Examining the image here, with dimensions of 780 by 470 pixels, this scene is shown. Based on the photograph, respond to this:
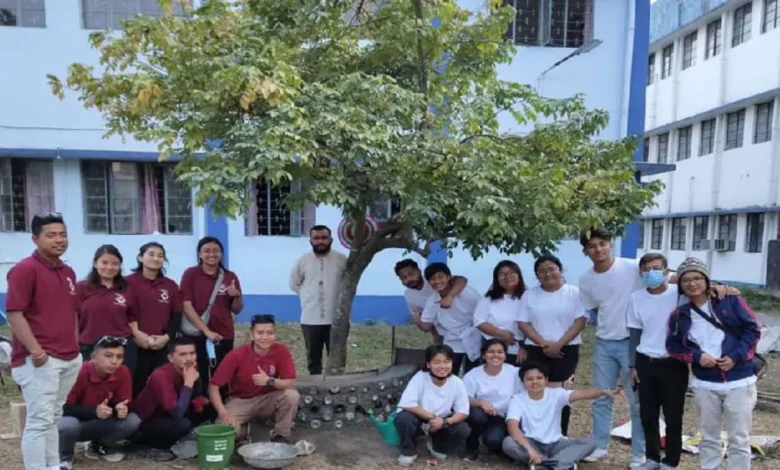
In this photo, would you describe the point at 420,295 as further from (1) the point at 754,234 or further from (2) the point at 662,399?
(1) the point at 754,234

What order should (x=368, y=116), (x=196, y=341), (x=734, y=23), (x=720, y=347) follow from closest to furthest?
(x=720, y=347), (x=368, y=116), (x=196, y=341), (x=734, y=23)

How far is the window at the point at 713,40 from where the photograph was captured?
1586 centimetres

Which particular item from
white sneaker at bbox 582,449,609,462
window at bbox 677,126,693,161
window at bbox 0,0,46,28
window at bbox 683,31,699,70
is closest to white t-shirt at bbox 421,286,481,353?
white sneaker at bbox 582,449,609,462

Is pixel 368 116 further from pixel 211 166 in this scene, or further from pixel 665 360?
pixel 665 360

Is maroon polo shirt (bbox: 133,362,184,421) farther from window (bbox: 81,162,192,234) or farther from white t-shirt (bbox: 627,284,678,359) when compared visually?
window (bbox: 81,162,192,234)

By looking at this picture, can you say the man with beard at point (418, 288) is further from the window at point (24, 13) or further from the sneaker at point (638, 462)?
the window at point (24, 13)

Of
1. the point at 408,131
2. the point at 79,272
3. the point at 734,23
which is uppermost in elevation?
the point at 734,23

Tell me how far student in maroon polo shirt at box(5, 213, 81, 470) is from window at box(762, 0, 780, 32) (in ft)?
51.0

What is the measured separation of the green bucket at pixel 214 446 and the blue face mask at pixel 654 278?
2862 mm

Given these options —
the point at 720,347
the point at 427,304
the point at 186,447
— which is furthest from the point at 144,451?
the point at 720,347

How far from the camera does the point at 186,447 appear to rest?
164 inches

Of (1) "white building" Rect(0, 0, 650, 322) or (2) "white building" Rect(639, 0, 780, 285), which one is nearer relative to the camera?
(1) "white building" Rect(0, 0, 650, 322)

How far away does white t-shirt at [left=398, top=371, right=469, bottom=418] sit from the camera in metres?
4.12

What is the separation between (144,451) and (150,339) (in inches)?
30.8
